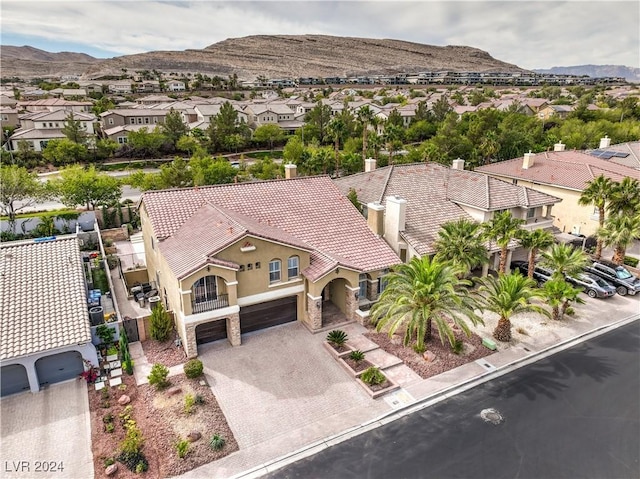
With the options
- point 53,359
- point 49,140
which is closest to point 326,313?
point 53,359

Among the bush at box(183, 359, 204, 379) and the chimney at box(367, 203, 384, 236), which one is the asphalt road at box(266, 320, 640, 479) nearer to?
the bush at box(183, 359, 204, 379)

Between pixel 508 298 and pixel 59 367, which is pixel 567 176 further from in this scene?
pixel 59 367

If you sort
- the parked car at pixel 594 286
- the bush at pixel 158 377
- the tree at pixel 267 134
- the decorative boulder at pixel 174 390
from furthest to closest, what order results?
the tree at pixel 267 134 < the parked car at pixel 594 286 < the bush at pixel 158 377 < the decorative boulder at pixel 174 390

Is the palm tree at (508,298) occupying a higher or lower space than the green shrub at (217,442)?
higher

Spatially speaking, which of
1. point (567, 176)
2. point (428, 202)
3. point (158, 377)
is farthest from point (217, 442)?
point (567, 176)

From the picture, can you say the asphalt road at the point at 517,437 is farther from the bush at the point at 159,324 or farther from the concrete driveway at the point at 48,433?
the bush at the point at 159,324

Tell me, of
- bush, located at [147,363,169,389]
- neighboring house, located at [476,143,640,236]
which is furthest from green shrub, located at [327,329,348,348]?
neighboring house, located at [476,143,640,236]

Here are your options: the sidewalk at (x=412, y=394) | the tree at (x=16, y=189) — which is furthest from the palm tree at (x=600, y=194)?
the tree at (x=16, y=189)
